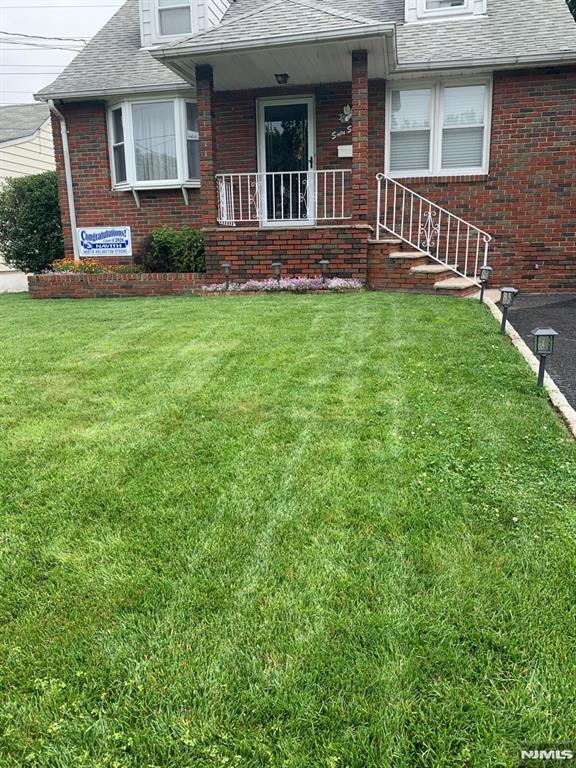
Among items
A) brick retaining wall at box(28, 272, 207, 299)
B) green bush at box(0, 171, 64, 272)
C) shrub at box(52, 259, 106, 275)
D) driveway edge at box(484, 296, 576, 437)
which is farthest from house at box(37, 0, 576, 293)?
driveway edge at box(484, 296, 576, 437)

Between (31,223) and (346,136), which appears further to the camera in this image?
(31,223)

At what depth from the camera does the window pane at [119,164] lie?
1141 centimetres

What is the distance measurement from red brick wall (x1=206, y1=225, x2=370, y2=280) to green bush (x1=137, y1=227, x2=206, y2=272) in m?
0.63

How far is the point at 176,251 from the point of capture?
393 inches

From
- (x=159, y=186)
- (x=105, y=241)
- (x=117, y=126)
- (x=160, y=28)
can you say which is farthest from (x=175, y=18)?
(x=105, y=241)

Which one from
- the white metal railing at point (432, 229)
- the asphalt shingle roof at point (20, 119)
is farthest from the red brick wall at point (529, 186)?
the asphalt shingle roof at point (20, 119)

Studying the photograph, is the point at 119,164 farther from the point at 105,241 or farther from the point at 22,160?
the point at 22,160

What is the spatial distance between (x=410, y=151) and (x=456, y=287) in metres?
3.39

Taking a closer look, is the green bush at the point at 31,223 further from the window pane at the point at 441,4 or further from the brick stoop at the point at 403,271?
the window pane at the point at 441,4

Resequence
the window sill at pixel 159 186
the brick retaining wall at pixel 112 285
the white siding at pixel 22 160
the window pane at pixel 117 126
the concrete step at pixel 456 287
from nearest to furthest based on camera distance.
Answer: the concrete step at pixel 456 287, the brick retaining wall at pixel 112 285, the window sill at pixel 159 186, the window pane at pixel 117 126, the white siding at pixel 22 160

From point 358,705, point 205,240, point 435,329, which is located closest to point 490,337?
point 435,329

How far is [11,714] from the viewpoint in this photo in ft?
5.27

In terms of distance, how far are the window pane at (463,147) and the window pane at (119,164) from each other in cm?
604

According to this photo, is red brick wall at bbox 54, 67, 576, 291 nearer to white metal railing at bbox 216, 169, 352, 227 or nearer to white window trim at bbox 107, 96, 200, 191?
white metal railing at bbox 216, 169, 352, 227
